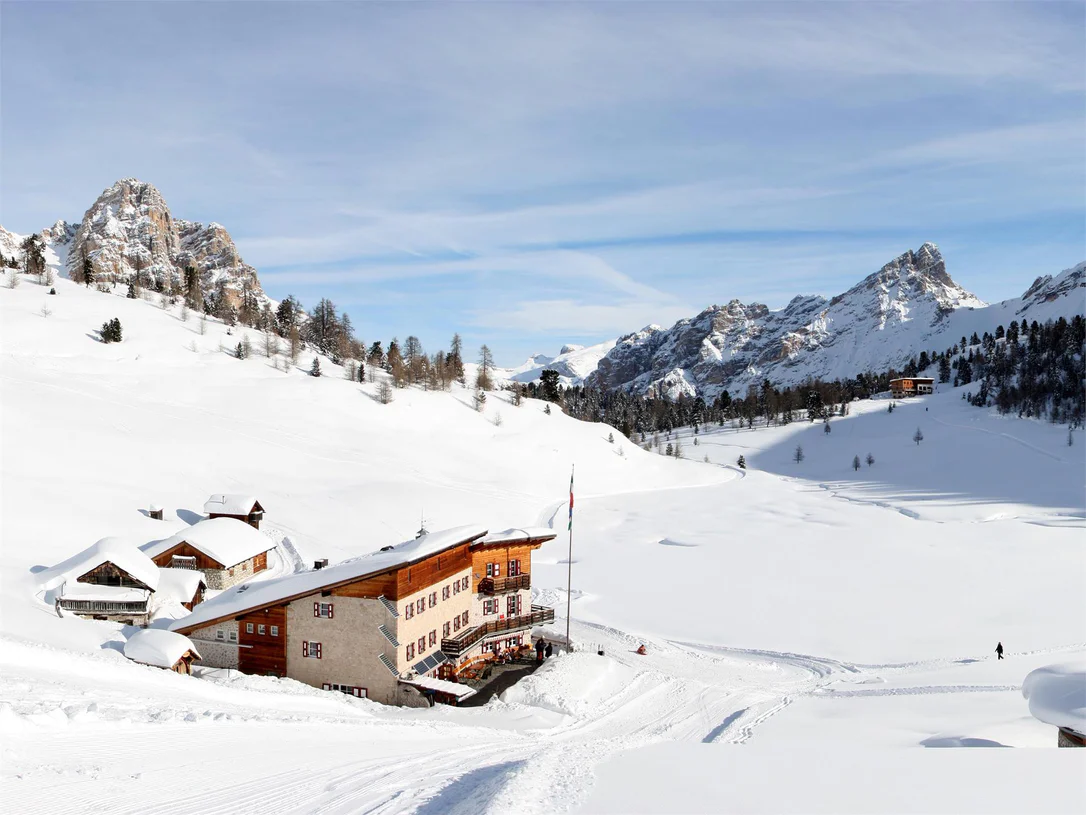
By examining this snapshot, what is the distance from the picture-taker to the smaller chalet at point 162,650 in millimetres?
28031

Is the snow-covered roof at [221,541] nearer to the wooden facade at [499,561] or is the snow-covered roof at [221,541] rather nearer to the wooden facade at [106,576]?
the wooden facade at [106,576]

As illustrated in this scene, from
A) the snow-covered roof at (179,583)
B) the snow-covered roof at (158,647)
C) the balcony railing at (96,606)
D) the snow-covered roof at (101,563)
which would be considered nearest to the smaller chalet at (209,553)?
the snow-covered roof at (179,583)

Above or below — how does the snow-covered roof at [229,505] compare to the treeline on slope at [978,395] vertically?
below

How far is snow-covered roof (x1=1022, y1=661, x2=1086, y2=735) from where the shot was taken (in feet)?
50.8

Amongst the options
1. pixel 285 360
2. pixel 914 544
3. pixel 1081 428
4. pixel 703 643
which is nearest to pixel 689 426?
pixel 1081 428

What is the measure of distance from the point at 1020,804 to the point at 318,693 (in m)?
24.3

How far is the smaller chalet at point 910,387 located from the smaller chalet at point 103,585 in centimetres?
17968

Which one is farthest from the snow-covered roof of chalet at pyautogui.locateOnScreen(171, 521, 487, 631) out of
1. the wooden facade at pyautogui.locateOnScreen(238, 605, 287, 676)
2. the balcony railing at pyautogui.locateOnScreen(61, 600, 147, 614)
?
the balcony railing at pyautogui.locateOnScreen(61, 600, 147, 614)

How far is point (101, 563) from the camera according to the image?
37.3m

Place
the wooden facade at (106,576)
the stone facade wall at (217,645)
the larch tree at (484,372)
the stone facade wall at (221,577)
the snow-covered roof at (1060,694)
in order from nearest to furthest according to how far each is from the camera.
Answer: the snow-covered roof at (1060,694), the stone facade wall at (217,645), the wooden facade at (106,576), the stone facade wall at (221,577), the larch tree at (484,372)

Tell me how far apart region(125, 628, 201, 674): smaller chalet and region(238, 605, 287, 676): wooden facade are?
2.03 metres

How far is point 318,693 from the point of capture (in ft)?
92.9

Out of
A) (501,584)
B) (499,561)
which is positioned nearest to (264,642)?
(501,584)

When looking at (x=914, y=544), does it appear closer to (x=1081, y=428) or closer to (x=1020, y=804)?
(x=1020, y=804)
